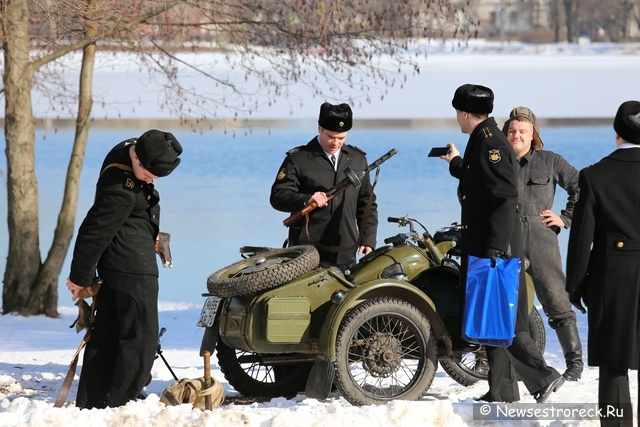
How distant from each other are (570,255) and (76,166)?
6939mm

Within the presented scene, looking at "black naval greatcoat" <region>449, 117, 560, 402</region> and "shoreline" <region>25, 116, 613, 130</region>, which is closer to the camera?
"black naval greatcoat" <region>449, 117, 560, 402</region>

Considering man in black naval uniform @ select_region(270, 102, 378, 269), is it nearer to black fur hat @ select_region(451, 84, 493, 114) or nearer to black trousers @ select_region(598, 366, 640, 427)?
black fur hat @ select_region(451, 84, 493, 114)

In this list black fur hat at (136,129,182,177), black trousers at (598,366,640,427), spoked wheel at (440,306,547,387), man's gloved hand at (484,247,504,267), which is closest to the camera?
black trousers at (598,366,640,427)

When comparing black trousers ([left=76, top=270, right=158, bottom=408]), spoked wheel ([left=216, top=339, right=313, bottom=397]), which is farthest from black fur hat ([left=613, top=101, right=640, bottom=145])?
spoked wheel ([left=216, top=339, right=313, bottom=397])

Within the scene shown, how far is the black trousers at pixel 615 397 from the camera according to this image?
450 cm

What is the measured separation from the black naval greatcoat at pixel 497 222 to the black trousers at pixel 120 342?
5.62 ft

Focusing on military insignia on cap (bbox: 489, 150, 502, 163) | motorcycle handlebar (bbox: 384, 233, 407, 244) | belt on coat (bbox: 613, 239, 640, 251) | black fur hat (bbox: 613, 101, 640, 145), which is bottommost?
motorcycle handlebar (bbox: 384, 233, 407, 244)

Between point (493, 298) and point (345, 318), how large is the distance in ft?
2.67

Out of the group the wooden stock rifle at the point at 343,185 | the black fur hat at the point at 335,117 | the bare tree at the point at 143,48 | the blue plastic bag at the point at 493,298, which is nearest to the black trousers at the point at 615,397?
the blue plastic bag at the point at 493,298

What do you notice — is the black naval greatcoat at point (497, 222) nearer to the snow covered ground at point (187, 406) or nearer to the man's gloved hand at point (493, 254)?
the man's gloved hand at point (493, 254)

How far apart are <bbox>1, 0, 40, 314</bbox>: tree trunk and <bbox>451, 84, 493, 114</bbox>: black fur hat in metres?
4.81

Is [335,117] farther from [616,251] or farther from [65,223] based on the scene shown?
[65,223]

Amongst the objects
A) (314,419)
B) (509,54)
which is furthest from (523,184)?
(509,54)

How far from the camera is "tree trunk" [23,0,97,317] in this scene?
10.2 m
